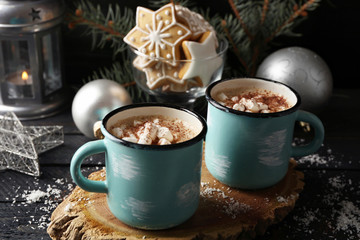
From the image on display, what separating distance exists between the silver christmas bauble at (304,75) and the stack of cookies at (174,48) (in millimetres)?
172

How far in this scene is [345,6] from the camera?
54.4 inches

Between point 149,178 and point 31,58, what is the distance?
1.98 feet

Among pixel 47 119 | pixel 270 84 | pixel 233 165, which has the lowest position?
pixel 47 119

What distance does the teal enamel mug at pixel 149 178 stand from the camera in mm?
753

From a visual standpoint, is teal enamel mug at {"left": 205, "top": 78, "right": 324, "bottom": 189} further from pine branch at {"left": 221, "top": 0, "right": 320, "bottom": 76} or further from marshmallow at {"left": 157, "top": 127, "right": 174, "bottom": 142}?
pine branch at {"left": 221, "top": 0, "right": 320, "bottom": 76}

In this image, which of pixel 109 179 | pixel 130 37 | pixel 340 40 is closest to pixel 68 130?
pixel 130 37

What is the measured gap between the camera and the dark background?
1385 millimetres

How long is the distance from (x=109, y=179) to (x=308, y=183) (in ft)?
1.47

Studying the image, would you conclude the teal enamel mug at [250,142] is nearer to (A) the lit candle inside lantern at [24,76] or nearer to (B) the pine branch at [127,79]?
(B) the pine branch at [127,79]

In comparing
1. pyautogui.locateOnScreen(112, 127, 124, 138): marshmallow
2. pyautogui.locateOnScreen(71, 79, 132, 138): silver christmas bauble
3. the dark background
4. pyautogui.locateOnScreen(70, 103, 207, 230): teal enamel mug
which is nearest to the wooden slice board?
pyautogui.locateOnScreen(70, 103, 207, 230): teal enamel mug

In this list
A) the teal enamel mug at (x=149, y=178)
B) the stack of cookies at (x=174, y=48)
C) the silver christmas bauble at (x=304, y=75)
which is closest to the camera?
the teal enamel mug at (x=149, y=178)

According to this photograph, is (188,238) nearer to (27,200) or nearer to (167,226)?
(167,226)

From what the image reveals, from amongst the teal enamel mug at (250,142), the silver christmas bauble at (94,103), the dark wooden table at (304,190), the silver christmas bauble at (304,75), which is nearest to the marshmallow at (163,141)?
the teal enamel mug at (250,142)

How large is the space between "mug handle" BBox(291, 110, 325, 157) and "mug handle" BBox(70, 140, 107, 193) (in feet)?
1.24
